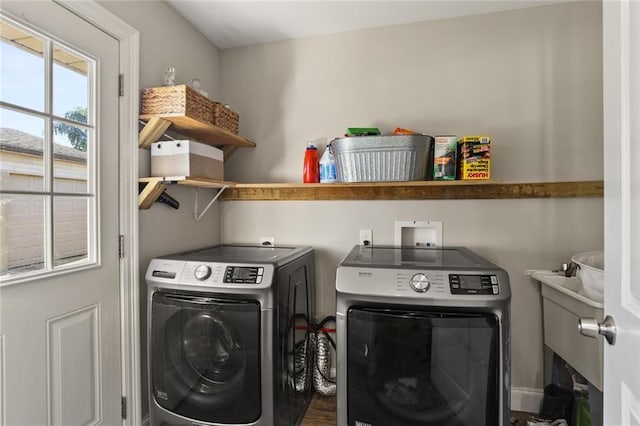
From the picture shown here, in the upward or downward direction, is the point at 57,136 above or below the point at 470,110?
below

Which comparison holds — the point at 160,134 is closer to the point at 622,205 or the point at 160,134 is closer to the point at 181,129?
the point at 181,129

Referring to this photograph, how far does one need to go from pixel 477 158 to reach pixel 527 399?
1.37 m

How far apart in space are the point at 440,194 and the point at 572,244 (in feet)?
2.42

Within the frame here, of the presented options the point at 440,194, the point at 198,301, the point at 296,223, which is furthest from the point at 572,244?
the point at 198,301

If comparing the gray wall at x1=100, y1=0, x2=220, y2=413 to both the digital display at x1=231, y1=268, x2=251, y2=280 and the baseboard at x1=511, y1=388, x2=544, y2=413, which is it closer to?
the digital display at x1=231, y1=268, x2=251, y2=280

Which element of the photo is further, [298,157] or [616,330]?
[298,157]

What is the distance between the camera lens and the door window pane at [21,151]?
3.53ft

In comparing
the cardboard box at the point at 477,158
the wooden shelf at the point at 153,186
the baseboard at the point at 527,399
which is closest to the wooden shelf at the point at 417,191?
the cardboard box at the point at 477,158

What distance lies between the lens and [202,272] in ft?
4.67

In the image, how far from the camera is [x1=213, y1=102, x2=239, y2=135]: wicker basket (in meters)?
1.78

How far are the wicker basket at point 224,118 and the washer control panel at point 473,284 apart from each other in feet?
4.65

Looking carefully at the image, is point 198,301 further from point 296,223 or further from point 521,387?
point 521,387

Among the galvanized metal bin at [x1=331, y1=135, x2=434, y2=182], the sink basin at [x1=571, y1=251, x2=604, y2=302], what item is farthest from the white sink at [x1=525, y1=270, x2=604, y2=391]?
the galvanized metal bin at [x1=331, y1=135, x2=434, y2=182]

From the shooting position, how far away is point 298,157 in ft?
7.03
